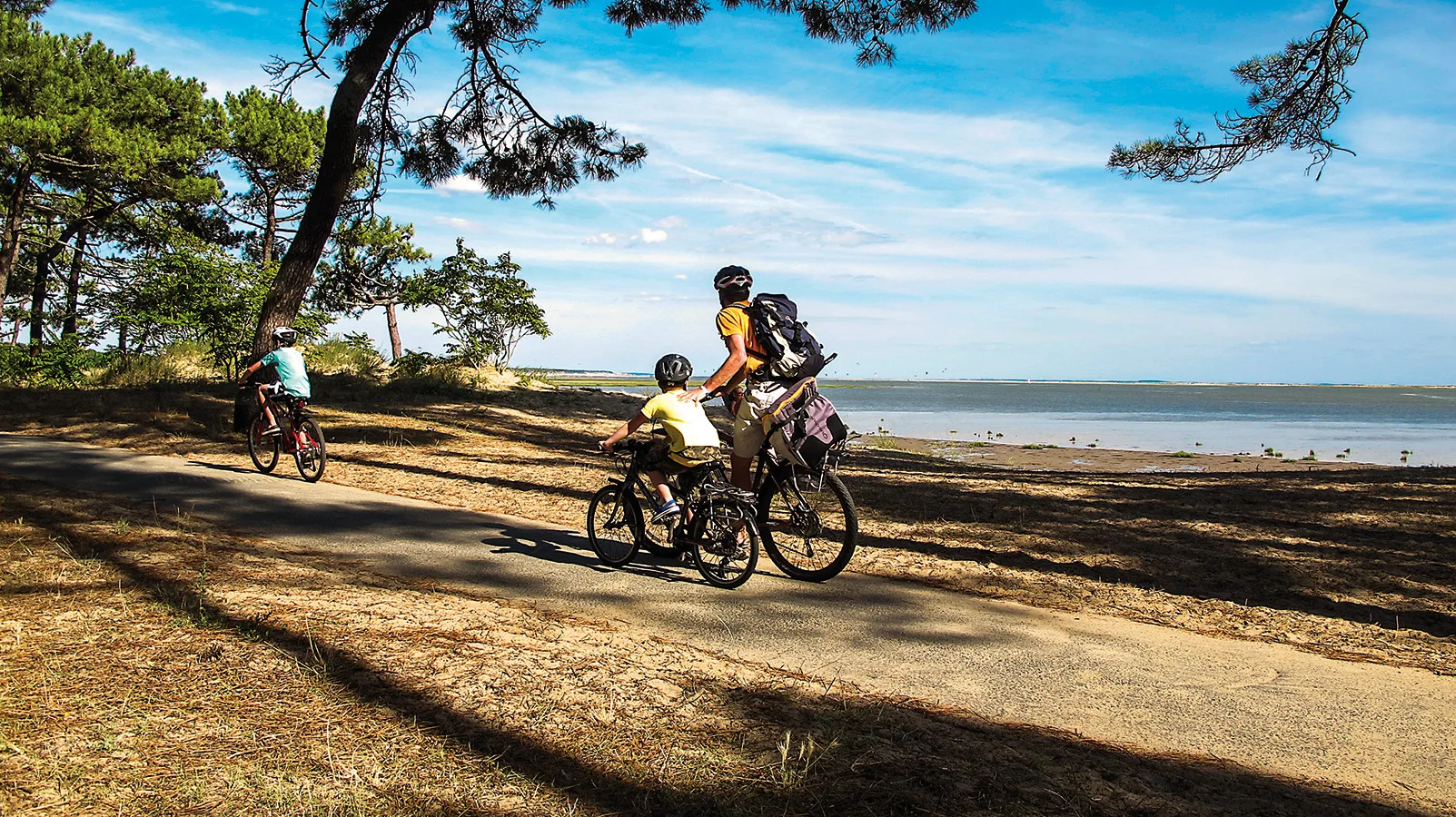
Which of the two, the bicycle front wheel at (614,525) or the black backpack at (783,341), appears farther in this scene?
the bicycle front wheel at (614,525)

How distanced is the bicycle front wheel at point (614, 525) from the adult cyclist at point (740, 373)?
0.82m

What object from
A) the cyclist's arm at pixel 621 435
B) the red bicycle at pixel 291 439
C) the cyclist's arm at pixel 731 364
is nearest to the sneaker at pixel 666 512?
the cyclist's arm at pixel 621 435

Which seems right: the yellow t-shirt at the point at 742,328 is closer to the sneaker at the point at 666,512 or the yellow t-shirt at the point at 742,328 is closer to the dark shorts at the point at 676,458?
the dark shorts at the point at 676,458

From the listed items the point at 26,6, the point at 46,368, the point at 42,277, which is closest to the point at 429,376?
the point at 46,368

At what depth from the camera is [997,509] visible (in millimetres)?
8859

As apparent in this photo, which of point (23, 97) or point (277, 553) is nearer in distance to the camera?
point (277, 553)

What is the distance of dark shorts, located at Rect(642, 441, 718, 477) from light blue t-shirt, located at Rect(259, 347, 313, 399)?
231 inches

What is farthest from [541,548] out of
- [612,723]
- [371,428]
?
[371,428]

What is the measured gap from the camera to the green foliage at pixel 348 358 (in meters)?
22.9

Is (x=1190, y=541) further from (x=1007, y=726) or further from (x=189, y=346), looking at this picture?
(x=189, y=346)

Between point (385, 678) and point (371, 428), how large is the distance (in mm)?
10385

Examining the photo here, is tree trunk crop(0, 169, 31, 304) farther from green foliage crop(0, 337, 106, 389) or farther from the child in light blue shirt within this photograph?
the child in light blue shirt

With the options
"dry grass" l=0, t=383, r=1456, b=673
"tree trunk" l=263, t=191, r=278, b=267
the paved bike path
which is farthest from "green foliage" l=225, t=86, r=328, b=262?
the paved bike path

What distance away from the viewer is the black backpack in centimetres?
575
